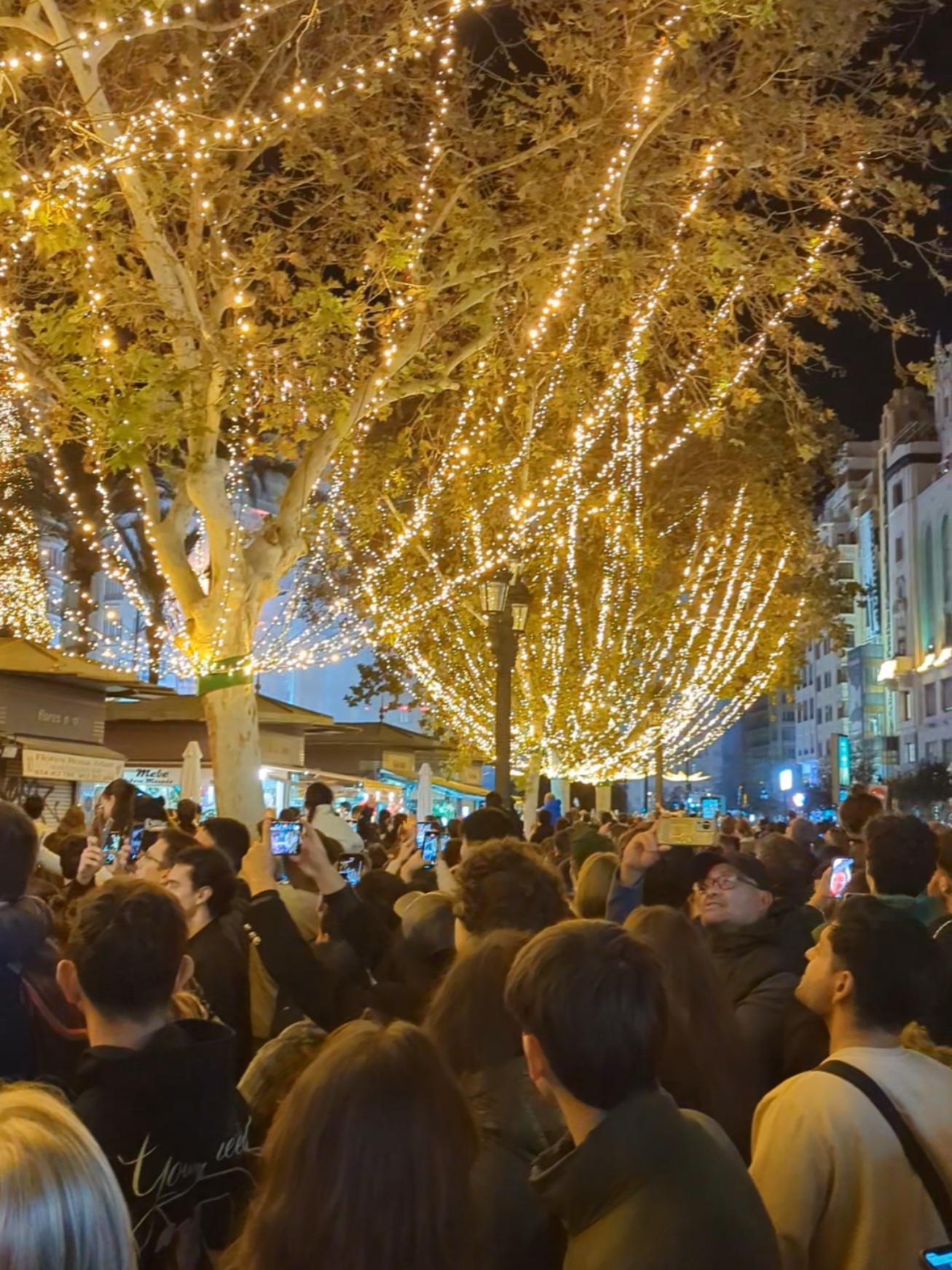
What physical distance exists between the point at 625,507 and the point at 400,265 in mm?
13168

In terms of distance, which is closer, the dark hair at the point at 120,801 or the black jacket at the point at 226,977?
the black jacket at the point at 226,977

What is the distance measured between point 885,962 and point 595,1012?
1111 mm

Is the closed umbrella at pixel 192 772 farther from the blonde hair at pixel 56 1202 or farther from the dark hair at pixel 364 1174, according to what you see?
the blonde hair at pixel 56 1202

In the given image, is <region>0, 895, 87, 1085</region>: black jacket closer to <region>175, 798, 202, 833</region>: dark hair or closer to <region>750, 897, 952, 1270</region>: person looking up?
<region>750, 897, 952, 1270</region>: person looking up

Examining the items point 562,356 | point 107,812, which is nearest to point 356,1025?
point 107,812

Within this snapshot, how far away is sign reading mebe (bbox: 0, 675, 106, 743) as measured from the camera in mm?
16812

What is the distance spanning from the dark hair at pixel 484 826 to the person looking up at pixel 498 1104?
4.29 metres

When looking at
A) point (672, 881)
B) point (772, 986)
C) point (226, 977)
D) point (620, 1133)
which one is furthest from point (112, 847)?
point (620, 1133)

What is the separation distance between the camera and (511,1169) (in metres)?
2.91

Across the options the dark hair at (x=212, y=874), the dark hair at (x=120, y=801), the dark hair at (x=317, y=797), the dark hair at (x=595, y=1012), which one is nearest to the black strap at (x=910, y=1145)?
the dark hair at (x=595, y=1012)

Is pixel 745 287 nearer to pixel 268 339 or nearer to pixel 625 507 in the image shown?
pixel 268 339

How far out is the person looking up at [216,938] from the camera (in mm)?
5113

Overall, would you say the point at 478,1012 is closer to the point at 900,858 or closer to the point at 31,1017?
the point at 31,1017

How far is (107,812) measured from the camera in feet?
30.6
